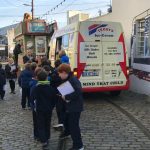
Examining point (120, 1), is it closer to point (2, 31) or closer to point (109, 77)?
point (109, 77)

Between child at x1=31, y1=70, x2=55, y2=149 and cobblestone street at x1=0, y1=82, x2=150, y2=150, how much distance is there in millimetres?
333

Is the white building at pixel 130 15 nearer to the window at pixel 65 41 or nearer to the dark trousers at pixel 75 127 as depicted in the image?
the window at pixel 65 41

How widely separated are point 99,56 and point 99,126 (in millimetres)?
4481

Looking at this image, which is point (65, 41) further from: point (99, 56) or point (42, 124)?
point (42, 124)

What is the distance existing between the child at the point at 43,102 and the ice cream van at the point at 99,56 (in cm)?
577

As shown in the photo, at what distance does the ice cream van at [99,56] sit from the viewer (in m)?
13.9

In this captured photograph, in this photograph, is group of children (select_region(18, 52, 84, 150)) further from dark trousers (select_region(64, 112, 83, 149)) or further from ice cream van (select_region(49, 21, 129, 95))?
ice cream van (select_region(49, 21, 129, 95))

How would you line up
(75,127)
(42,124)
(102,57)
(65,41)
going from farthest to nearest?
(65,41), (102,57), (42,124), (75,127)

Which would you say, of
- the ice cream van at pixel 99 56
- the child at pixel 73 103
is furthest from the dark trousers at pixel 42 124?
the ice cream van at pixel 99 56

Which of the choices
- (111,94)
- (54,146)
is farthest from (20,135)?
(111,94)

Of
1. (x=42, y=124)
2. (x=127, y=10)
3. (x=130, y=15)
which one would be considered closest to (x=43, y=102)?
(x=42, y=124)

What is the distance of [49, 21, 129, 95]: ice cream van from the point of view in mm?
13883

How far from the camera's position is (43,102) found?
26.0ft

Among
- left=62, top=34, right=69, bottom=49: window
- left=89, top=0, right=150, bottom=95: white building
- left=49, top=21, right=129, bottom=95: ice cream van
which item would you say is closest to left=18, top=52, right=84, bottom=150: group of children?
left=49, top=21, right=129, bottom=95: ice cream van
